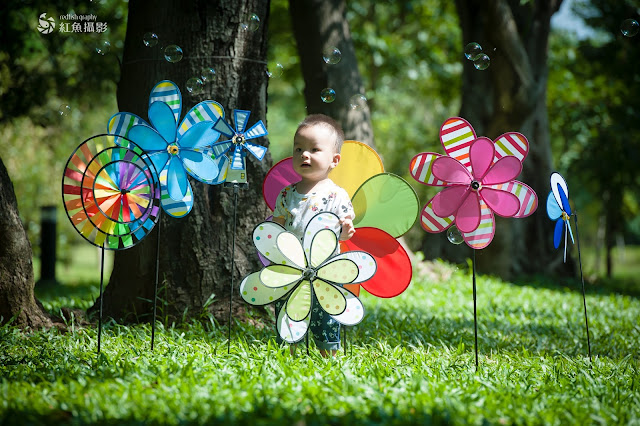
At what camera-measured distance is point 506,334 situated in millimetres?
4133

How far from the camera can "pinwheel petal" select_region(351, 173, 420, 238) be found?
3.19m

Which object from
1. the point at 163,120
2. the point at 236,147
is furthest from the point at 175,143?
the point at 236,147

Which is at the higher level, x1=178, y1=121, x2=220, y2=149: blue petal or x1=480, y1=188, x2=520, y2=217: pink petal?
x1=178, y1=121, x2=220, y2=149: blue petal

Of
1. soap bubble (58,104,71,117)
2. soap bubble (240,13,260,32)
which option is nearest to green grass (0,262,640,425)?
soap bubble (58,104,71,117)

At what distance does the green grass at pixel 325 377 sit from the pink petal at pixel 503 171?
3.24 ft

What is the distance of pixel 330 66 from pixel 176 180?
346 cm

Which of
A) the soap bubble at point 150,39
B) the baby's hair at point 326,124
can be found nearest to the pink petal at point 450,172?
the baby's hair at point 326,124

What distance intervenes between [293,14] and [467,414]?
5.18 meters

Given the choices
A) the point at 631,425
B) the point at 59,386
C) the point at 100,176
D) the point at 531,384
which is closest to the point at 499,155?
the point at 531,384

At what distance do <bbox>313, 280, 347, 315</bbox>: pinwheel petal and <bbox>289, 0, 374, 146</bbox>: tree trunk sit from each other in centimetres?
343

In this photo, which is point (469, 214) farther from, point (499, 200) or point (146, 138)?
point (146, 138)

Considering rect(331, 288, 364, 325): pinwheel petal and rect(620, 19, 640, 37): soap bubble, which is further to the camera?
rect(620, 19, 640, 37): soap bubble

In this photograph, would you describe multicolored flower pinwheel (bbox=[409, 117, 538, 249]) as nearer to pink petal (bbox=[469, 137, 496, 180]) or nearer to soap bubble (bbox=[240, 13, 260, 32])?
pink petal (bbox=[469, 137, 496, 180])

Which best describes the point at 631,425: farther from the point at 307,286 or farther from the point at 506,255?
the point at 506,255
